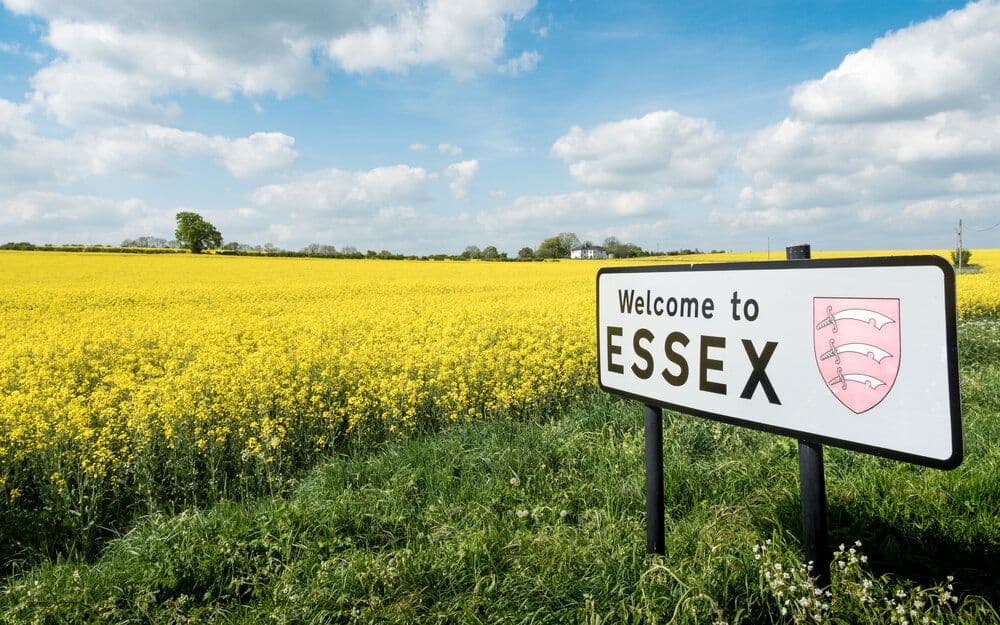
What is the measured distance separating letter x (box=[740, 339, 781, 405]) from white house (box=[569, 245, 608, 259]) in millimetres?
71915

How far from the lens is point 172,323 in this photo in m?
10.7

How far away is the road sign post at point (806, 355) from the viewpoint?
4.83ft

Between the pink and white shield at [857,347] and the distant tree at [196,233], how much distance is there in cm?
7022

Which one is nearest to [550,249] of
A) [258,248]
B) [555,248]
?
[555,248]

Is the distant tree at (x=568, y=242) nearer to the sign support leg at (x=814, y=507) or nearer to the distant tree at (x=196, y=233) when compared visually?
the distant tree at (x=196, y=233)

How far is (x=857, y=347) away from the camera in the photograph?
64.0 inches

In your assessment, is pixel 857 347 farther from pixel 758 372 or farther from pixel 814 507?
pixel 814 507

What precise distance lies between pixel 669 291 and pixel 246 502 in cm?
325

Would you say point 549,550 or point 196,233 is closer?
point 549,550

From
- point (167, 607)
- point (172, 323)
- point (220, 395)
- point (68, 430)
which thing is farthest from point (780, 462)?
point (172, 323)

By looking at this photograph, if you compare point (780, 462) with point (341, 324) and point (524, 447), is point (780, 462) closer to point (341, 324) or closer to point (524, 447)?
point (524, 447)

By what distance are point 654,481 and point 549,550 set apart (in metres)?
0.60

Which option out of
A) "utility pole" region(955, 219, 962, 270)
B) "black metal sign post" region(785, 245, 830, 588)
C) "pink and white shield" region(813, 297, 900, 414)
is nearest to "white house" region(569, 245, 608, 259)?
"utility pole" region(955, 219, 962, 270)

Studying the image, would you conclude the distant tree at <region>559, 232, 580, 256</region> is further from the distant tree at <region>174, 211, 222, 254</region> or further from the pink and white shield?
the pink and white shield
